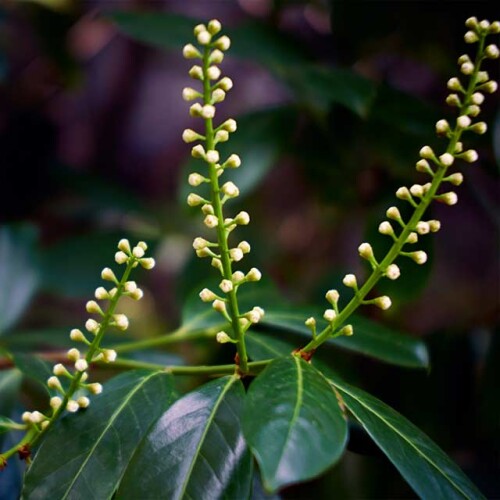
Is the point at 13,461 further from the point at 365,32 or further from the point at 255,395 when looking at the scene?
the point at 365,32

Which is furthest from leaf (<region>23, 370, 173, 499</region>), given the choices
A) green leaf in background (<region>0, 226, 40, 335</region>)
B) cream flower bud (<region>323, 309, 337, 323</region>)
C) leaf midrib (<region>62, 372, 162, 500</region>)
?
green leaf in background (<region>0, 226, 40, 335</region>)

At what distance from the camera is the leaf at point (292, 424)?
1.79ft

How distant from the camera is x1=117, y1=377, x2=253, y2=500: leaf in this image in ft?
2.16

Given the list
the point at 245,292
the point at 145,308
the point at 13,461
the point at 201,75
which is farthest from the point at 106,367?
the point at 145,308

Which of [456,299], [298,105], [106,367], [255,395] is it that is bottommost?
[456,299]

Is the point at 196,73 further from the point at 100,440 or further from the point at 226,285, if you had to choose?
the point at 100,440

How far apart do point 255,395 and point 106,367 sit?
0.35 metres

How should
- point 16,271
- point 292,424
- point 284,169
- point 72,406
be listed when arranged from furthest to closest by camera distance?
point 284,169
point 16,271
point 72,406
point 292,424

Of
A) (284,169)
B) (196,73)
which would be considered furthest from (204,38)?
(284,169)

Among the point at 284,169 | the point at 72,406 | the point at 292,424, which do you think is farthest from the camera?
the point at 284,169

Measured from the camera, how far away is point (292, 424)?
23.2 inches

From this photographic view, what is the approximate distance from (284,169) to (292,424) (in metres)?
2.40

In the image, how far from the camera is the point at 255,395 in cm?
63

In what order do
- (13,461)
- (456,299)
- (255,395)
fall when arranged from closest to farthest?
(255,395) → (13,461) → (456,299)
